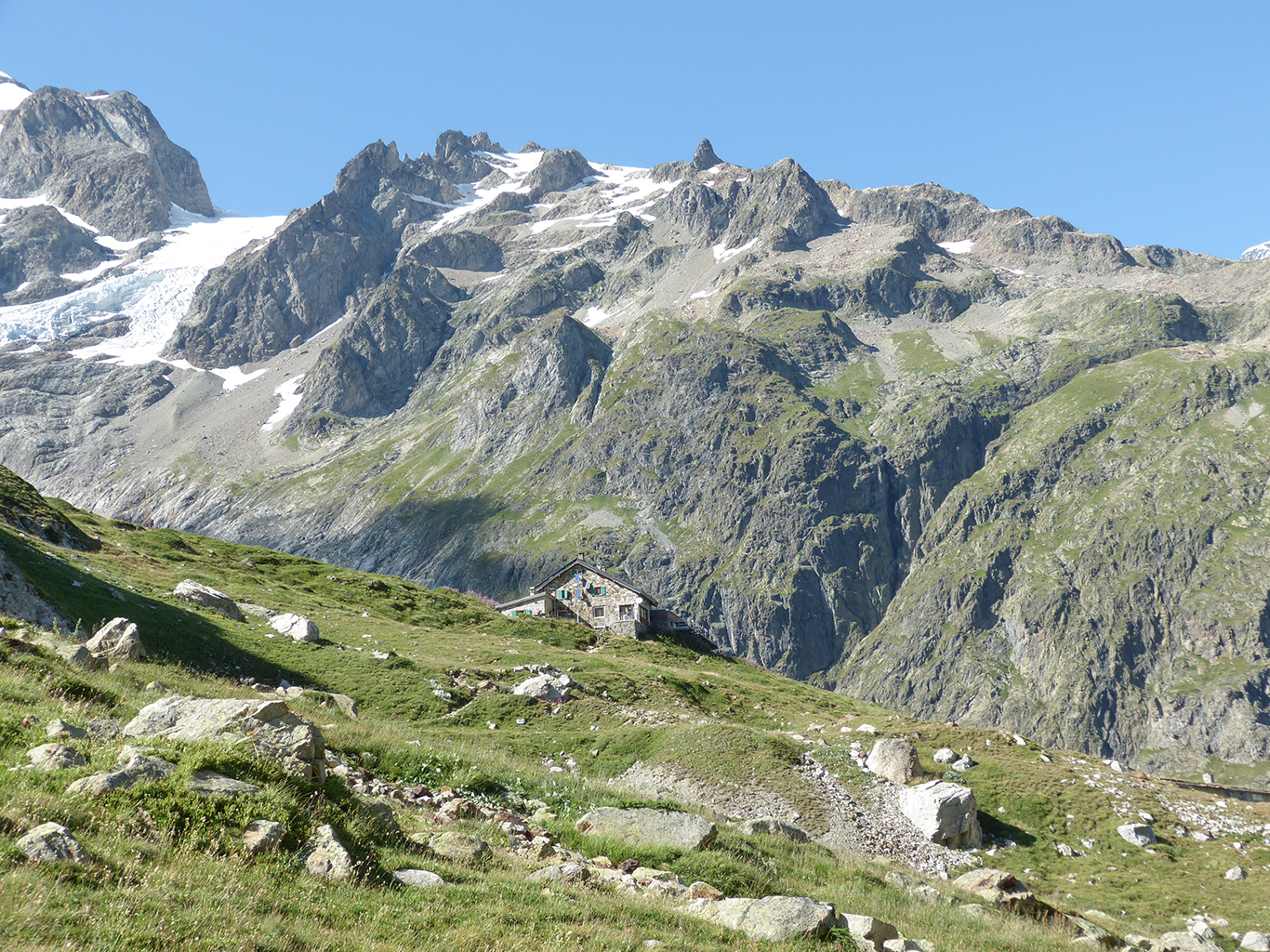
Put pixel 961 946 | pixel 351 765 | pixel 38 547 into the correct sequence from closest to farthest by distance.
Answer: pixel 961 946, pixel 351 765, pixel 38 547

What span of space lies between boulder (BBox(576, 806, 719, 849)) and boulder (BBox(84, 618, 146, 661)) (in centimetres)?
1871

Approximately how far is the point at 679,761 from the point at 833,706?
37.1m

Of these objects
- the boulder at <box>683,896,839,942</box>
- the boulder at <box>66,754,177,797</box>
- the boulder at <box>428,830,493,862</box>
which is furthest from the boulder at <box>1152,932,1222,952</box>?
the boulder at <box>66,754,177,797</box>

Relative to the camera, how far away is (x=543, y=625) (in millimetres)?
76812

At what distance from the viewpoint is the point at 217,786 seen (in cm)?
1235

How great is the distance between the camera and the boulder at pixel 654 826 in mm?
18422

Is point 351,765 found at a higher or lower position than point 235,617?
higher

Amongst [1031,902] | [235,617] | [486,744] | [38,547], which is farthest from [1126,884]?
[38,547]

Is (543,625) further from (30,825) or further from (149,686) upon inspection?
(30,825)

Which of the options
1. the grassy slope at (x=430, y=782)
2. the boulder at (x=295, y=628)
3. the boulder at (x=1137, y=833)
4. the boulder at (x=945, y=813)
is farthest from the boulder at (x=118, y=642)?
the boulder at (x=1137, y=833)

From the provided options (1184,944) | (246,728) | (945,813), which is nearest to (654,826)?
(246,728)

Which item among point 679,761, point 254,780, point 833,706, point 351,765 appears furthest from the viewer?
point 833,706

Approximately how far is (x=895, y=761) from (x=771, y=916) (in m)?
28.6

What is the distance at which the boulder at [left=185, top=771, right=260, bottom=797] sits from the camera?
39.8 feet
